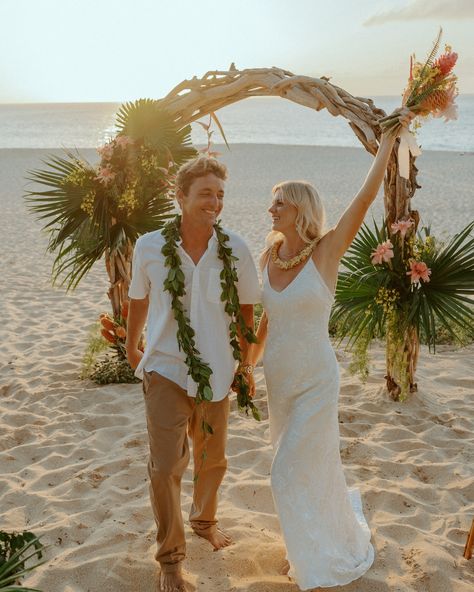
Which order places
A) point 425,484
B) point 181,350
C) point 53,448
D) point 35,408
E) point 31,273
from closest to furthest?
1. point 181,350
2. point 425,484
3. point 53,448
4. point 35,408
5. point 31,273

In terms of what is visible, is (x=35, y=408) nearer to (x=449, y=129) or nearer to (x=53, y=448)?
(x=53, y=448)

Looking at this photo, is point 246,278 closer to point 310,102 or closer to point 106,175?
point 310,102

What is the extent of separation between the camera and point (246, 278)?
323cm

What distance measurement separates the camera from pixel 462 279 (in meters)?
4.90

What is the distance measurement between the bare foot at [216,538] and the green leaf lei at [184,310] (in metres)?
0.72

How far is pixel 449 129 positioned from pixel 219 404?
55227 mm

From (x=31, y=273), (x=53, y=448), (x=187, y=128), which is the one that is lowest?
(x=53, y=448)

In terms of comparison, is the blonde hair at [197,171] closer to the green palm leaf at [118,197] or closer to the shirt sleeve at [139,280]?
the shirt sleeve at [139,280]

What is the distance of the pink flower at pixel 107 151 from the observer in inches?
214

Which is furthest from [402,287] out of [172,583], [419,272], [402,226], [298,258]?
[172,583]

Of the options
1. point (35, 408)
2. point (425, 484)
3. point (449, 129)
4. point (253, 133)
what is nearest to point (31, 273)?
point (35, 408)

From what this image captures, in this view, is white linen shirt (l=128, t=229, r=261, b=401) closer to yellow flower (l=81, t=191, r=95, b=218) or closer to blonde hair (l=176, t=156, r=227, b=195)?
blonde hair (l=176, t=156, r=227, b=195)

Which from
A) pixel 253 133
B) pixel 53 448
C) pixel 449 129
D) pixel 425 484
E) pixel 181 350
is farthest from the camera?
pixel 253 133

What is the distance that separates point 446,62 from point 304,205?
124 centimetres
